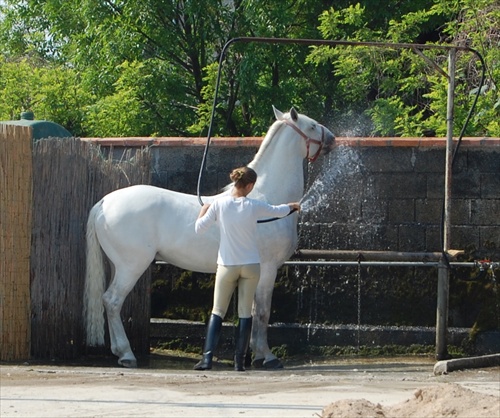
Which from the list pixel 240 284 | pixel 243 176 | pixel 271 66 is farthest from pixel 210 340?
pixel 271 66

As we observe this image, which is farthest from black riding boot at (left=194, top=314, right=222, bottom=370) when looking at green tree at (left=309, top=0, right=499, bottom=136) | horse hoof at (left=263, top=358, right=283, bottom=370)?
green tree at (left=309, top=0, right=499, bottom=136)

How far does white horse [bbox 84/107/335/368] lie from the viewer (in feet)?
35.7

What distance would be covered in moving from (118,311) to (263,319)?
140 cm

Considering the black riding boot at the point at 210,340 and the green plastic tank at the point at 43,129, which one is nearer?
the black riding boot at the point at 210,340

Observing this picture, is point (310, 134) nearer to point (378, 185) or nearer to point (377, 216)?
point (378, 185)

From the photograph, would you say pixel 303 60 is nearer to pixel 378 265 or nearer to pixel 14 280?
pixel 378 265

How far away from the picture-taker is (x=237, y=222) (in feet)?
32.8

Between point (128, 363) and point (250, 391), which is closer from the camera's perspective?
point (250, 391)

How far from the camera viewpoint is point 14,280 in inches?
424

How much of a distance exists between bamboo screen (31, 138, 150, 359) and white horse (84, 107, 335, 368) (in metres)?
0.35

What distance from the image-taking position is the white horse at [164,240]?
1089 cm

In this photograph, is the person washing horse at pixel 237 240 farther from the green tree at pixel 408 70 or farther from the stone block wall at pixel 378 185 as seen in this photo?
the green tree at pixel 408 70

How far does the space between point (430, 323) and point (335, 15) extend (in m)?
5.98

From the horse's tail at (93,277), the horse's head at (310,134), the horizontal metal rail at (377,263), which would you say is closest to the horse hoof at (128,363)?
the horse's tail at (93,277)
